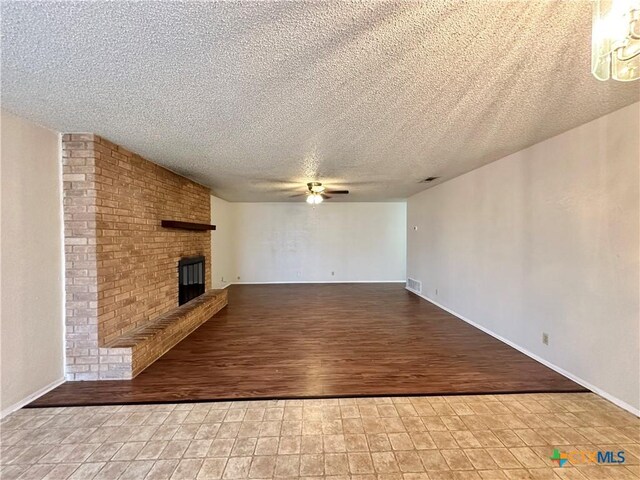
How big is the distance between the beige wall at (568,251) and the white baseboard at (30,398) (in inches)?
194

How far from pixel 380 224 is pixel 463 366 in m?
5.50

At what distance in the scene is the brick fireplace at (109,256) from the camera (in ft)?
8.54

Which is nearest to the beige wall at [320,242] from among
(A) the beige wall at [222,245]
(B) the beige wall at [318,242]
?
(B) the beige wall at [318,242]

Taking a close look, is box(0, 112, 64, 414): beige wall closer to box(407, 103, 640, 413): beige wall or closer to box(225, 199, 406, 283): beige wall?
box(407, 103, 640, 413): beige wall

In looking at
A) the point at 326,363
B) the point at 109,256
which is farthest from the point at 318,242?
the point at 109,256

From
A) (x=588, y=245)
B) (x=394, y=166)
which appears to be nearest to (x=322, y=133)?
(x=394, y=166)

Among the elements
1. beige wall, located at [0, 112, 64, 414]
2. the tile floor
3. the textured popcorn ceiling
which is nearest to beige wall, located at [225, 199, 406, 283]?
the textured popcorn ceiling

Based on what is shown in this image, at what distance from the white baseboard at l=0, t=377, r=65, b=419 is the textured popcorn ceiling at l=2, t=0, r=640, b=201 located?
2.36 metres

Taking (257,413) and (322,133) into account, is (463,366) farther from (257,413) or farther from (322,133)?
(322,133)

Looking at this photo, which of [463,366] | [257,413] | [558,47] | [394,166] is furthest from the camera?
[394,166]

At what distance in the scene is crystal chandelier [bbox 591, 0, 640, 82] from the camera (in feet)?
3.71

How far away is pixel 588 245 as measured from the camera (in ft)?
8.09

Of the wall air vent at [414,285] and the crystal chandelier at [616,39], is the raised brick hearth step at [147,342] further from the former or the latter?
the wall air vent at [414,285]

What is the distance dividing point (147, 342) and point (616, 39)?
414 cm
